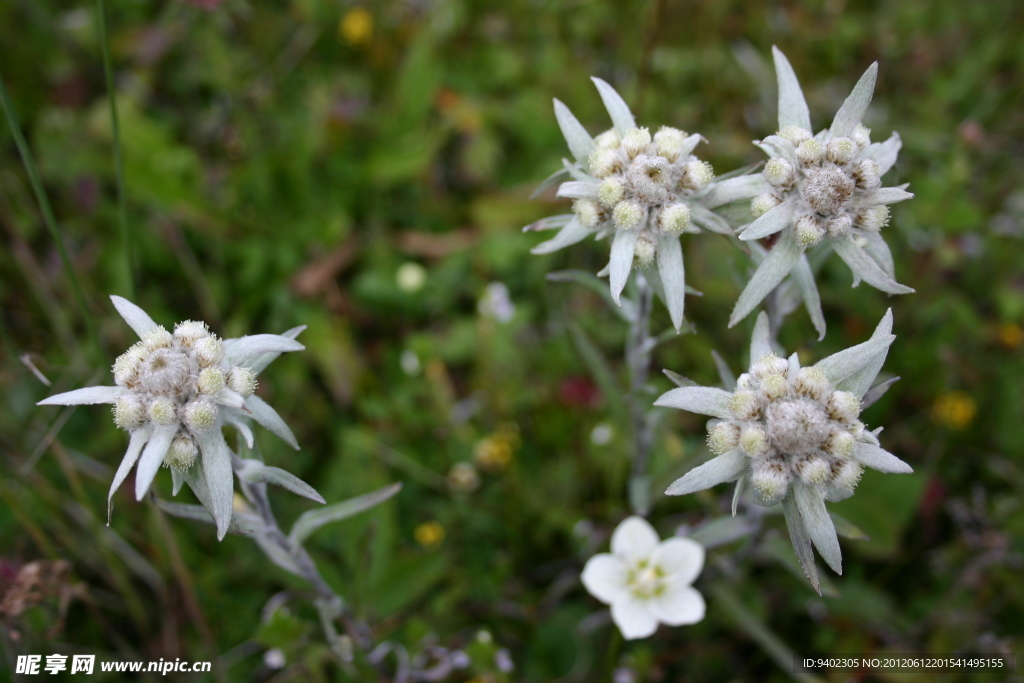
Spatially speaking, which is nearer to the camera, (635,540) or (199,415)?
(199,415)

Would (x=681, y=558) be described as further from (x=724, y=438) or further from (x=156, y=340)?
(x=156, y=340)

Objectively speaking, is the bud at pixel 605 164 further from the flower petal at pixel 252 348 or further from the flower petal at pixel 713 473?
the flower petal at pixel 252 348

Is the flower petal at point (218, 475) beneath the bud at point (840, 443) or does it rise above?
above

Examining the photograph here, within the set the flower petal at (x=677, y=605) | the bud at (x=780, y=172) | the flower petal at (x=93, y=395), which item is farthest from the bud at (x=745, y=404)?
the flower petal at (x=93, y=395)

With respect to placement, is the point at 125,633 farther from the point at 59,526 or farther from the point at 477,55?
the point at 477,55

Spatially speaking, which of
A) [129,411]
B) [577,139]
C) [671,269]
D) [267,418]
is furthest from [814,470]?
[129,411]

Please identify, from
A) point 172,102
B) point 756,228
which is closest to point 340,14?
point 172,102
